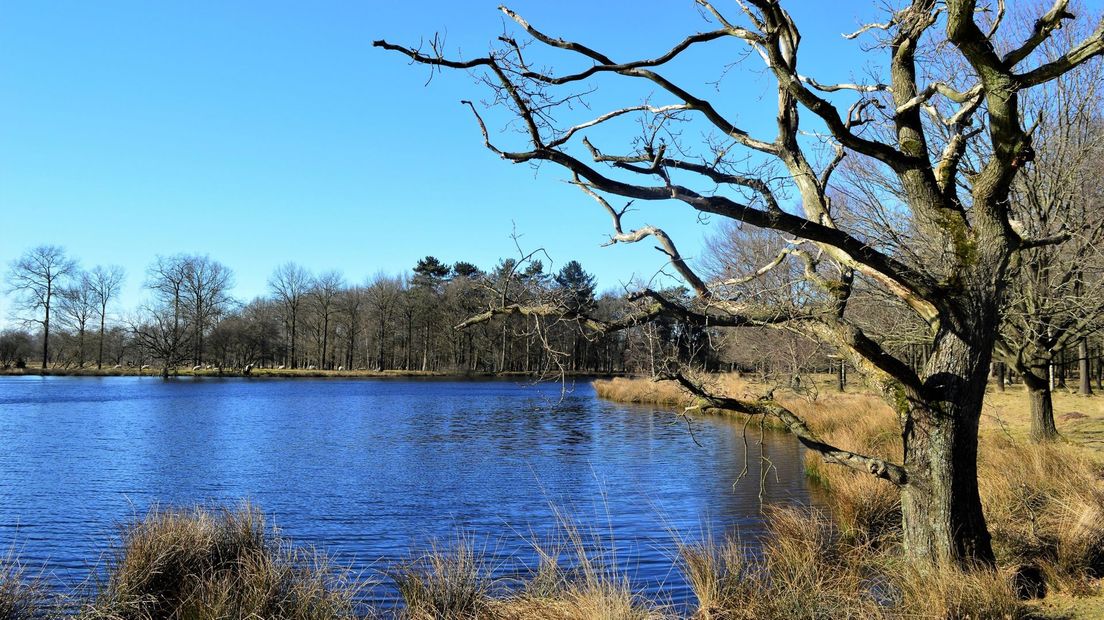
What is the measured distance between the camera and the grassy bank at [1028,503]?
23.0ft

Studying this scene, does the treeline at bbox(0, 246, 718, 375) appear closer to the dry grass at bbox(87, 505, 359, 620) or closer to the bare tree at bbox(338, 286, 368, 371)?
the bare tree at bbox(338, 286, 368, 371)

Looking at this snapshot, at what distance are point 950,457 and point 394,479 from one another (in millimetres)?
13269

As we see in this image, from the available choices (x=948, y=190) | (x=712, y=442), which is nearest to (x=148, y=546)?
(x=948, y=190)

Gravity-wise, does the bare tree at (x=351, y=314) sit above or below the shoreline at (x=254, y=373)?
above

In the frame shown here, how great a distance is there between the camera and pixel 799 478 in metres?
17.1

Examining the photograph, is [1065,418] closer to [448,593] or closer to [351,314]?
[448,593]

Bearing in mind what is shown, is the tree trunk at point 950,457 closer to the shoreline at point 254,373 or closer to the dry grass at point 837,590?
the dry grass at point 837,590

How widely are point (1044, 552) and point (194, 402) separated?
39.8 meters

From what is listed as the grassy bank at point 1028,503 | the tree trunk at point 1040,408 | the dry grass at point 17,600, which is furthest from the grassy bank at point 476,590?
the tree trunk at point 1040,408

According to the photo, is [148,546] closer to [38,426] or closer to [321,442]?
[321,442]

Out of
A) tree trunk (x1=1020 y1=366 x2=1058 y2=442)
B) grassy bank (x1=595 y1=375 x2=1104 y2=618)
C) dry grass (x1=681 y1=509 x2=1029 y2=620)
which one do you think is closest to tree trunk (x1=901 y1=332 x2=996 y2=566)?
dry grass (x1=681 y1=509 x2=1029 y2=620)

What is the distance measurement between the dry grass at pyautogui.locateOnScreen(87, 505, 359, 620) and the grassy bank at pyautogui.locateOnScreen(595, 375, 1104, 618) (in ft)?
11.1

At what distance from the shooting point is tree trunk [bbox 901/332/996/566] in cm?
646

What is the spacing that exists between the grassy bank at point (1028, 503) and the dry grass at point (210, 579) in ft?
11.1
